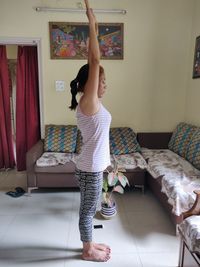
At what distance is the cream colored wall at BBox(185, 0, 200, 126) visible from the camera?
2.88m

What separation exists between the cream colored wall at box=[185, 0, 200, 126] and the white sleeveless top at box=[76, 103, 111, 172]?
1.97 m

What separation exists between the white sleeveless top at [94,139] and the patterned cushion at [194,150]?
54.7 inches

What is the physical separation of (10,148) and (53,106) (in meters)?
1.06

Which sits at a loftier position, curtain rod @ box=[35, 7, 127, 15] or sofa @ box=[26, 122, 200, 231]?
curtain rod @ box=[35, 7, 127, 15]

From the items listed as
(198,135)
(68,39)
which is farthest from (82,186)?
(68,39)

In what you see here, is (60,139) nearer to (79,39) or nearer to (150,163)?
(150,163)

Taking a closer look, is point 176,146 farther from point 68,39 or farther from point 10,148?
point 10,148

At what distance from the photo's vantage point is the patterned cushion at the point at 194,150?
238cm

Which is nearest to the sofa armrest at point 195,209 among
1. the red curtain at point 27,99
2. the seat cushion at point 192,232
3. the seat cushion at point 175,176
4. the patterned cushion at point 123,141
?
the seat cushion at point 192,232

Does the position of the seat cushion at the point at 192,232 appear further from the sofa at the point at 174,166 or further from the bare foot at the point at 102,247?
the bare foot at the point at 102,247

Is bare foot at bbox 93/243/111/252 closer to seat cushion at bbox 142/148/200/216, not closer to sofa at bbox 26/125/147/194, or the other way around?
seat cushion at bbox 142/148/200/216

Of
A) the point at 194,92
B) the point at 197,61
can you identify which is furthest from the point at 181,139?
the point at 197,61

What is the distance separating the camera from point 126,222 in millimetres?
2113

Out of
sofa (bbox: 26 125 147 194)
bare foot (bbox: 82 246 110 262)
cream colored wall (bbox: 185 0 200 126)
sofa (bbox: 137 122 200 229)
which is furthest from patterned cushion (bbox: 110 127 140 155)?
bare foot (bbox: 82 246 110 262)
